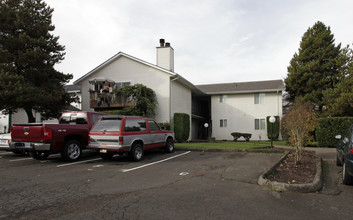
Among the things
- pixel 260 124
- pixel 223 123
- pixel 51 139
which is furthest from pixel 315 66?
pixel 51 139

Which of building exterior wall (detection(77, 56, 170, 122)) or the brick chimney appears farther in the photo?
the brick chimney

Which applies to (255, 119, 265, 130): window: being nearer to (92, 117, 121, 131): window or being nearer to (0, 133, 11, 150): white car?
(92, 117, 121, 131): window

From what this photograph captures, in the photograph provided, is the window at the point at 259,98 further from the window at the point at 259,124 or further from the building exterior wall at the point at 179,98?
the building exterior wall at the point at 179,98

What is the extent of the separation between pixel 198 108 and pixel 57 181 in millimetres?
24149

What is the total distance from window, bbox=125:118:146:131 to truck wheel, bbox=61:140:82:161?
2.20 metres

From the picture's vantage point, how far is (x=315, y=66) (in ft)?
71.4

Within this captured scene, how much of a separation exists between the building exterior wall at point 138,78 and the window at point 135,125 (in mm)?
9444

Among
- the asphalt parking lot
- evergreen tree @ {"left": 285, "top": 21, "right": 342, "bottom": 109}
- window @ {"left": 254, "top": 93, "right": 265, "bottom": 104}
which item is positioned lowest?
the asphalt parking lot

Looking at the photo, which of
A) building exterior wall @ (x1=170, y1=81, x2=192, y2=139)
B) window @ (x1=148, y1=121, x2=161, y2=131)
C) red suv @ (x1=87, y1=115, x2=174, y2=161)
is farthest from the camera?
building exterior wall @ (x1=170, y1=81, x2=192, y2=139)

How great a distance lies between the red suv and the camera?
830 cm

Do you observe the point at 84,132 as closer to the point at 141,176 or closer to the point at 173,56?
the point at 141,176

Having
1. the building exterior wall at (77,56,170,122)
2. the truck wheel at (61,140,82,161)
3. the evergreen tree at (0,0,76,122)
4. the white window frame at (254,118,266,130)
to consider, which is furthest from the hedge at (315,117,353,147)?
the evergreen tree at (0,0,76,122)

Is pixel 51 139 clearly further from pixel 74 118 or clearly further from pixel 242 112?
pixel 242 112

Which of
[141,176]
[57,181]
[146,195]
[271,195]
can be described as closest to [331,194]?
[271,195]
